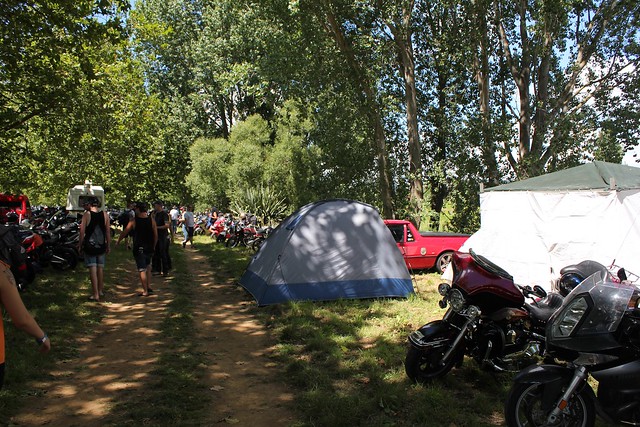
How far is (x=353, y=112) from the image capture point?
18391mm

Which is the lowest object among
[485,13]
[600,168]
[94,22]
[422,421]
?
[422,421]

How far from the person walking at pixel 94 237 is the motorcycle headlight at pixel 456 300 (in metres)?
6.43

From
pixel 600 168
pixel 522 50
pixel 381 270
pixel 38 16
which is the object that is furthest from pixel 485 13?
pixel 38 16

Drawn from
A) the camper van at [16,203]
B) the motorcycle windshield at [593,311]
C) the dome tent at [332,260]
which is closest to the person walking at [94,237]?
the dome tent at [332,260]

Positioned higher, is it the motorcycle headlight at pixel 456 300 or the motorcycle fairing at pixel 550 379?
the motorcycle headlight at pixel 456 300

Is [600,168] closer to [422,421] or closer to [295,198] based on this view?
[422,421]

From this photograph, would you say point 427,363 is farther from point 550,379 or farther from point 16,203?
point 16,203

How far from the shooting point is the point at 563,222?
9.85 meters

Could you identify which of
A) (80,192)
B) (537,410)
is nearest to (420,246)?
(537,410)

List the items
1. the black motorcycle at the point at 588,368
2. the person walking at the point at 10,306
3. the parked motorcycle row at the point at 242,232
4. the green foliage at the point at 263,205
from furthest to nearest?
the green foliage at the point at 263,205 → the parked motorcycle row at the point at 242,232 → the black motorcycle at the point at 588,368 → the person walking at the point at 10,306

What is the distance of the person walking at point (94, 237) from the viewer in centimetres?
872

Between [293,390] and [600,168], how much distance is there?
306 inches

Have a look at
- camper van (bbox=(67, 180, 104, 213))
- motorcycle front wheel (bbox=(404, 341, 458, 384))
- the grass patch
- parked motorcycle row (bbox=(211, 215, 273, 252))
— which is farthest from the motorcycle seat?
camper van (bbox=(67, 180, 104, 213))

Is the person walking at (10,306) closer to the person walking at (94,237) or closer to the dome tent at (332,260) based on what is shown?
the dome tent at (332,260)
